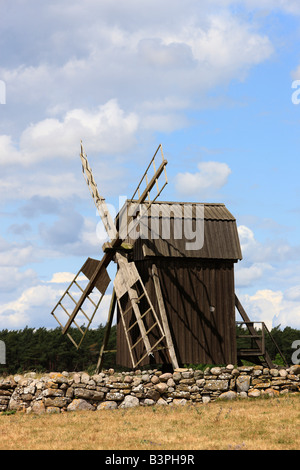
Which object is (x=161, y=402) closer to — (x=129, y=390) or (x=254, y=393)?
(x=129, y=390)

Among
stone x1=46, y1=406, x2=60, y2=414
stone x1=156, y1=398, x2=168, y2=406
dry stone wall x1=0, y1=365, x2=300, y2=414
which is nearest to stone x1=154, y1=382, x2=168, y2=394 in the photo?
dry stone wall x1=0, y1=365, x2=300, y2=414

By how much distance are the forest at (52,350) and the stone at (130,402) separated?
675 inches

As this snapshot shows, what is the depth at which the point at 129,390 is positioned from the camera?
19.2 m

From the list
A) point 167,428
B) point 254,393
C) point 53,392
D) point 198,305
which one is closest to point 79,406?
point 53,392

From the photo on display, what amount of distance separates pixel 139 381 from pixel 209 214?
26.4 ft

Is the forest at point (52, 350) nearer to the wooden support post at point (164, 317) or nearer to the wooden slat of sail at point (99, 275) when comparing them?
the wooden slat of sail at point (99, 275)

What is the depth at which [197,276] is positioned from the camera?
22781 millimetres

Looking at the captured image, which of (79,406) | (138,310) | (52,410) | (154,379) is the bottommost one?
(52,410)

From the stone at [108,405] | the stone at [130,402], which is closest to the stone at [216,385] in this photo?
the stone at [130,402]

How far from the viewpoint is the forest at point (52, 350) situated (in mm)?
35750

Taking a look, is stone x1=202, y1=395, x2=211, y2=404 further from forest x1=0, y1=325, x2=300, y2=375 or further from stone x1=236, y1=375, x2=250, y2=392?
forest x1=0, y1=325, x2=300, y2=375

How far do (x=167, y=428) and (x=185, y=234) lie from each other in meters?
9.33

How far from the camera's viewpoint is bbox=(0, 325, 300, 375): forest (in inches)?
1407
